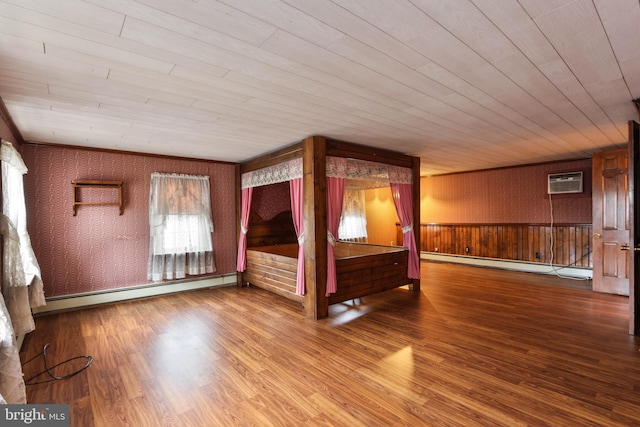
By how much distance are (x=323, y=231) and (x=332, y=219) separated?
225mm

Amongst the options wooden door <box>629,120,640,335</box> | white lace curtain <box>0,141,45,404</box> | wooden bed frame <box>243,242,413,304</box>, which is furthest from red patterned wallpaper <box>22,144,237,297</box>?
wooden door <box>629,120,640,335</box>

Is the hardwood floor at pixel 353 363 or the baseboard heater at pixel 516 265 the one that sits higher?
the baseboard heater at pixel 516 265

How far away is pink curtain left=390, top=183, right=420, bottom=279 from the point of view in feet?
15.7

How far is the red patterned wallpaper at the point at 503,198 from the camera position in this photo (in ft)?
18.5

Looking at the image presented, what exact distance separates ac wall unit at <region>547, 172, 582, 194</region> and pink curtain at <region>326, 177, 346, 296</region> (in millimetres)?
4459

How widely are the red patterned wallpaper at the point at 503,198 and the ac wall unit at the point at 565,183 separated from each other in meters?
0.20

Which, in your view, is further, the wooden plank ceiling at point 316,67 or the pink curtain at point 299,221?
the pink curtain at point 299,221

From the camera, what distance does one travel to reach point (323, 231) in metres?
3.68

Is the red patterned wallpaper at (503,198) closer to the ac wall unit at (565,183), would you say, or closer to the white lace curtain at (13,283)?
the ac wall unit at (565,183)

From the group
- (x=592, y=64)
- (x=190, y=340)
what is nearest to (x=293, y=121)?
(x=592, y=64)

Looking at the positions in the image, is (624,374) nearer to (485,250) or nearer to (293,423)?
(293,423)

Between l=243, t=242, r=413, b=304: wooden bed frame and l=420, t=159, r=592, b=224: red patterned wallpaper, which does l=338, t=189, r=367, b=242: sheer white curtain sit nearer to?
l=243, t=242, r=413, b=304: wooden bed frame

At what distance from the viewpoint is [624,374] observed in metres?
2.30

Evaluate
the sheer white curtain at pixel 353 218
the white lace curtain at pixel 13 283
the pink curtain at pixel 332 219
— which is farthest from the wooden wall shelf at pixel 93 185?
the sheer white curtain at pixel 353 218
